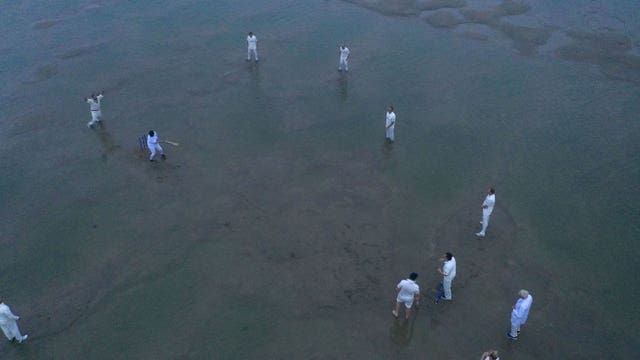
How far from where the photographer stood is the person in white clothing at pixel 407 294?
1241 cm

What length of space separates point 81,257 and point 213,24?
18659 mm

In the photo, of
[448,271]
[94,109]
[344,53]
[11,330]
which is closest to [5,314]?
[11,330]

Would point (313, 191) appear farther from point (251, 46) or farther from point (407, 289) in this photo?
point (251, 46)

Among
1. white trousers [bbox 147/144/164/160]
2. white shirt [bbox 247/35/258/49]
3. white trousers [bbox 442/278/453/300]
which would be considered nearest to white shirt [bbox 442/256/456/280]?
white trousers [bbox 442/278/453/300]

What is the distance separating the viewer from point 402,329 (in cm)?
1319

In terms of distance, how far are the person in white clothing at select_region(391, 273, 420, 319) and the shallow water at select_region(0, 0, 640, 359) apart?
487 millimetres

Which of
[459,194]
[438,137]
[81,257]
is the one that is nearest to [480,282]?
[459,194]

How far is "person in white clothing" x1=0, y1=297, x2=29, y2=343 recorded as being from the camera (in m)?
12.1

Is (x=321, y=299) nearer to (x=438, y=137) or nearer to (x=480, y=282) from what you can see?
(x=480, y=282)

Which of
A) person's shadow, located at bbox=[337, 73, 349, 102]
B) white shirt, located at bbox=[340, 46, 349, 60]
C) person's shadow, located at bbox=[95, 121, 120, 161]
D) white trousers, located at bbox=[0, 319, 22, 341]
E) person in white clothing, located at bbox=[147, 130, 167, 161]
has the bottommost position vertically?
white trousers, located at bbox=[0, 319, 22, 341]

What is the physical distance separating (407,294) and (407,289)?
0.24 m

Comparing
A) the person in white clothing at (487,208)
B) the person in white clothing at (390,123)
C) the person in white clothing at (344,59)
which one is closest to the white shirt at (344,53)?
the person in white clothing at (344,59)

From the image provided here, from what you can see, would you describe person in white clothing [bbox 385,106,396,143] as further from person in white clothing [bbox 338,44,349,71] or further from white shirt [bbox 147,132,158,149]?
white shirt [bbox 147,132,158,149]

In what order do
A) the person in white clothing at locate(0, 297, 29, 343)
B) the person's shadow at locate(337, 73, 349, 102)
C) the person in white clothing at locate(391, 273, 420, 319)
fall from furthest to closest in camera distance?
the person's shadow at locate(337, 73, 349, 102) → the person in white clothing at locate(391, 273, 420, 319) → the person in white clothing at locate(0, 297, 29, 343)
